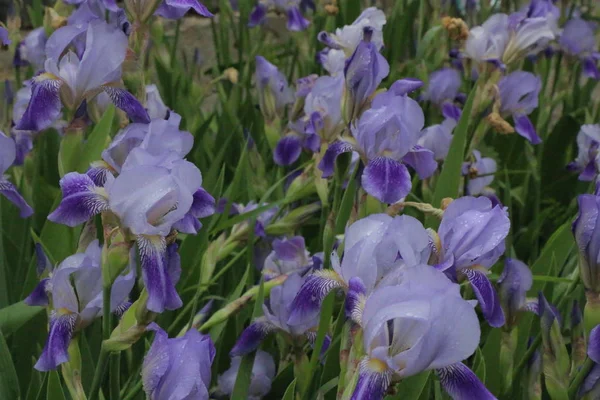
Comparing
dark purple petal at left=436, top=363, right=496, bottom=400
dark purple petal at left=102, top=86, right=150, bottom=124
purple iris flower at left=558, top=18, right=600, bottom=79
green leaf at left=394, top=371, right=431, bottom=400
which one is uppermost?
dark purple petal at left=102, top=86, right=150, bottom=124

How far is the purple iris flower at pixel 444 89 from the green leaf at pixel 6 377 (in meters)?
1.27

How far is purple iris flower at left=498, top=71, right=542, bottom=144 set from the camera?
5.70ft

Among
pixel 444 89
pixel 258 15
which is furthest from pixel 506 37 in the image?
pixel 258 15

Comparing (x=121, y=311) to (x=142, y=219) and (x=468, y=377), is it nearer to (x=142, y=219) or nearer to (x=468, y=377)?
(x=142, y=219)

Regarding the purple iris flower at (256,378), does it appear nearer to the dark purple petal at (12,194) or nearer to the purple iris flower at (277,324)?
the purple iris flower at (277,324)

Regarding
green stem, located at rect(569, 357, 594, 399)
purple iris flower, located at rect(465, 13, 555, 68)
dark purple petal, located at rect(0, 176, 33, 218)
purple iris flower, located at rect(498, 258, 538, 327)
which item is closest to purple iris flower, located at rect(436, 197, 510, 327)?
green stem, located at rect(569, 357, 594, 399)

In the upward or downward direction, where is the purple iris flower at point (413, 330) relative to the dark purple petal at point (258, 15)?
upward

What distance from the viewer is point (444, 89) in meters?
1.95

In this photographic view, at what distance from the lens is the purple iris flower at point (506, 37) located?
1.68m

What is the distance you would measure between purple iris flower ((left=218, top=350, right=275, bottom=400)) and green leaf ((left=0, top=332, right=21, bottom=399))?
0.29 metres

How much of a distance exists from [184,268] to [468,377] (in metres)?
0.69

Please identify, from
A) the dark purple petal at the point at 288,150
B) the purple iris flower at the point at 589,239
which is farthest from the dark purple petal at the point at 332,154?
the dark purple petal at the point at 288,150

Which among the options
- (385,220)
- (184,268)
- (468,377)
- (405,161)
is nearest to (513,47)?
(405,161)

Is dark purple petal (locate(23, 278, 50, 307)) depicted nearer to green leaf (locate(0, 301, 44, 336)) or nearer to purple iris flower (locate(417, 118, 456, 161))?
green leaf (locate(0, 301, 44, 336))
